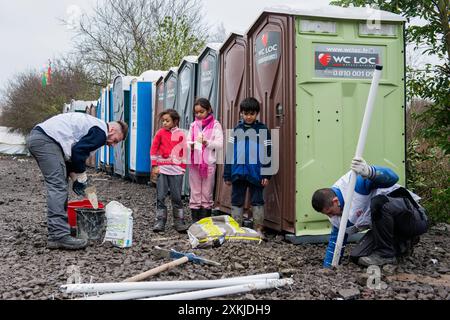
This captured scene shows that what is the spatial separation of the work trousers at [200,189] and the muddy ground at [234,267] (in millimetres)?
492

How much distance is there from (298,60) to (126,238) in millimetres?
2430

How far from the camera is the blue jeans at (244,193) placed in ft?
19.8

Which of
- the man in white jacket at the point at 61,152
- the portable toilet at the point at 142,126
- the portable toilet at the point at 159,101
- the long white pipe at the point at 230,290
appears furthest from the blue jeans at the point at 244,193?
the portable toilet at the point at 142,126

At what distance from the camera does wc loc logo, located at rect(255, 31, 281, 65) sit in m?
5.90

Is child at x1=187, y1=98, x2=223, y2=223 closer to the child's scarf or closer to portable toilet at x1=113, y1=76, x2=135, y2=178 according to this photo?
the child's scarf

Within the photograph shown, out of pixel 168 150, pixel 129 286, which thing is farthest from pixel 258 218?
pixel 129 286

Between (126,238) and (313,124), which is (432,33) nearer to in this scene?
(313,124)

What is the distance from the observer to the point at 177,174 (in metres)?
6.62

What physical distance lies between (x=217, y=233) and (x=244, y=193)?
88cm

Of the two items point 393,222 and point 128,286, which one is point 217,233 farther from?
point 128,286
